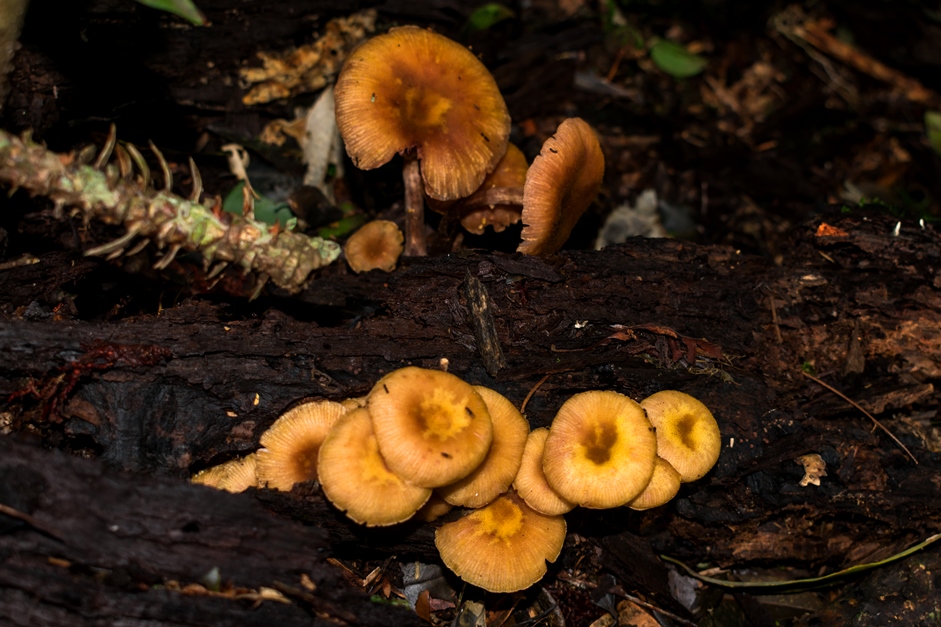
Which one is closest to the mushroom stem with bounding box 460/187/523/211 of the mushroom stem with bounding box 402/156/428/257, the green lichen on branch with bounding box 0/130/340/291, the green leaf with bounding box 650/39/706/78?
the mushroom stem with bounding box 402/156/428/257

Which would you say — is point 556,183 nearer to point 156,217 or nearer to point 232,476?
point 156,217

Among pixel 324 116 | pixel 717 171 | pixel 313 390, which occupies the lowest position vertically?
pixel 717 171

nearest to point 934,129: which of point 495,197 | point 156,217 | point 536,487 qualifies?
point 495,197

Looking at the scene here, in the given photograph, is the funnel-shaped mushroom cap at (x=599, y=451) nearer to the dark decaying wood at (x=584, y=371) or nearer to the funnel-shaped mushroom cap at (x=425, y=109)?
the dark decaying wood at (x=584, y=371)

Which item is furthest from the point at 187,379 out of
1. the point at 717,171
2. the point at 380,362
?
the point at 717,171

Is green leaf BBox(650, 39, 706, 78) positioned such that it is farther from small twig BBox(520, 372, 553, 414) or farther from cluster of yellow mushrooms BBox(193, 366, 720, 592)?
small twig BBox(520, 372, 553, 414)

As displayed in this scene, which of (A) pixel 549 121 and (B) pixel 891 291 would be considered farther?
(A) pixel 549 121

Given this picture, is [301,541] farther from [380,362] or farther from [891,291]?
[891,291]

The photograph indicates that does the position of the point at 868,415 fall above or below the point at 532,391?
below
